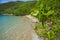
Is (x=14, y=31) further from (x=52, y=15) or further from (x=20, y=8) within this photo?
(x=20, y=8)

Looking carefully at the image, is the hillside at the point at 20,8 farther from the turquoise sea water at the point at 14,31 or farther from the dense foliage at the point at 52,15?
the dense foliage at the point at 52,15

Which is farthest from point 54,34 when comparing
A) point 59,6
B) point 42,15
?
point 42,15

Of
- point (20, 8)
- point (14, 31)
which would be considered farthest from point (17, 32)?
point (20, 8)

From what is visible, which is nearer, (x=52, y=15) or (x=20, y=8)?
(x=52, y=15)

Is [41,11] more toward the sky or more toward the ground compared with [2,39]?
more toward the sky

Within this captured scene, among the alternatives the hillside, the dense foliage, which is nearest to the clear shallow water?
the dense foliage

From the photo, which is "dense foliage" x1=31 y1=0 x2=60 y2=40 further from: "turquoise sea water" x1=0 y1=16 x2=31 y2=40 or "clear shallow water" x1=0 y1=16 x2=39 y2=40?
"turquoise sea water" x1=0 y1=16 x2=31 y2=40

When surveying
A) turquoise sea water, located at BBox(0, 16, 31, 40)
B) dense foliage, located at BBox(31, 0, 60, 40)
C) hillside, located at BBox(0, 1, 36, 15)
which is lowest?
hillside, located at BBox(0, 1, 36, 15)

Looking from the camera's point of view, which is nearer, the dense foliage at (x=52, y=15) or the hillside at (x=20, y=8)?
the dense foliage at (x=52, y=15)

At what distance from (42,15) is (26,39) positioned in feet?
10.9

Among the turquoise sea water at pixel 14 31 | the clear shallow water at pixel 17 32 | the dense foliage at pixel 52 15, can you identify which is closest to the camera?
the dense foliage at pixel 52 15

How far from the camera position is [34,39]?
1931cm

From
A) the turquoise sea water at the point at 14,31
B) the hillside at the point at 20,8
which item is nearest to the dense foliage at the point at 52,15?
the turquoise sea water at the point at 14,31

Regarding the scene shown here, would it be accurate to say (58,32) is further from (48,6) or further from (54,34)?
(48,6)
